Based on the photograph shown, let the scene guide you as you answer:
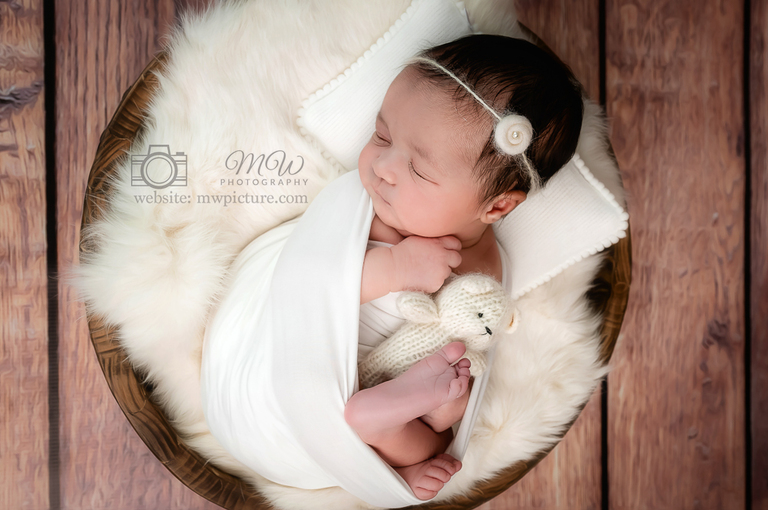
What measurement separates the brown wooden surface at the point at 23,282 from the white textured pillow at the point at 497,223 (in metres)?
0.57

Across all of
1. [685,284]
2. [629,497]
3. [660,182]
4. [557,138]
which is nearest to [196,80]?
[557,138]

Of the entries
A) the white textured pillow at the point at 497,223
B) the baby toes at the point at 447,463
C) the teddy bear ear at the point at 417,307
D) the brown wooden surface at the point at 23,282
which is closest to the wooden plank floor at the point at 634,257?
the brown wooden surface at the point at 23,282

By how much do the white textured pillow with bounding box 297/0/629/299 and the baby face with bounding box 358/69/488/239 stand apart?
119mm

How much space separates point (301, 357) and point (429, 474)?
292 mm

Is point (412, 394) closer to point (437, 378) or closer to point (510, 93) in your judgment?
point (437, 378)

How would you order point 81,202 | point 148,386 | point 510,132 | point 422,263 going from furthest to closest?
point 81,202 → point 148,386 → point 422,263 → point 510,132

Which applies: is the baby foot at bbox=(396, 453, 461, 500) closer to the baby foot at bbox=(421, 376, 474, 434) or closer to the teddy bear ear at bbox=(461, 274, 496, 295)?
the baby foot at bbox=(421, 376, 474, 434)

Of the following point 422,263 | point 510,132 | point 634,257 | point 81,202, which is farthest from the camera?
point 634,257

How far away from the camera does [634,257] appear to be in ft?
3.66

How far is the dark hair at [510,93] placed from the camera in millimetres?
675

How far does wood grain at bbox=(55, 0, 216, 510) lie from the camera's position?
94 cm

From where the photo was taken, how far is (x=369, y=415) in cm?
71

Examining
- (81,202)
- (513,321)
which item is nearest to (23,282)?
(81,202)

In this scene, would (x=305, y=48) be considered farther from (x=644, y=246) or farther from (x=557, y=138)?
(x=644, y=246)
